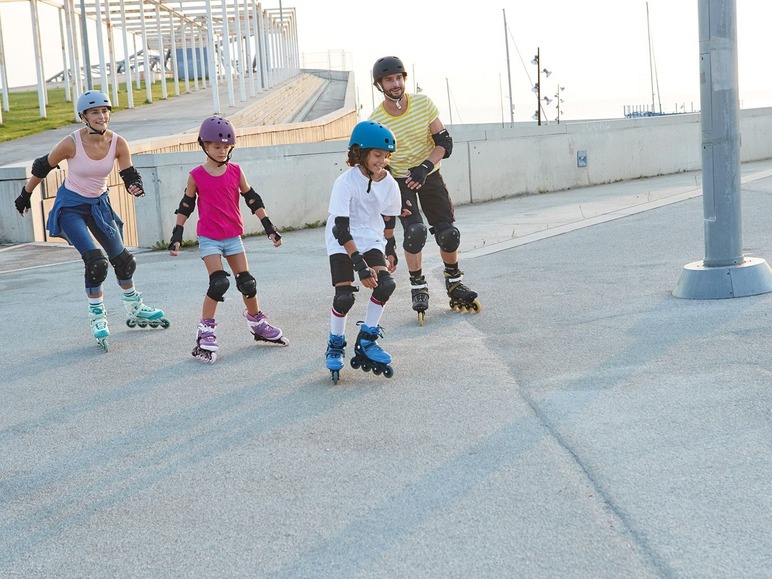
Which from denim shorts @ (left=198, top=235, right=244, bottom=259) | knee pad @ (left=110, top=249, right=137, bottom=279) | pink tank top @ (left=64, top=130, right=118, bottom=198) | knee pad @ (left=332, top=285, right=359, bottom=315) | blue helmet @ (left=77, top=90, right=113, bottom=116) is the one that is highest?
blue helmet @ (left=77, top=90, right=113, bottom=116)

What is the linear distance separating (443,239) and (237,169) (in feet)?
5.38

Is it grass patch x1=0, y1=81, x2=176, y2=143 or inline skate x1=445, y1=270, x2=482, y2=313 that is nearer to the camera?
inline skate x1=445, y1=270, x2=482, y2=313

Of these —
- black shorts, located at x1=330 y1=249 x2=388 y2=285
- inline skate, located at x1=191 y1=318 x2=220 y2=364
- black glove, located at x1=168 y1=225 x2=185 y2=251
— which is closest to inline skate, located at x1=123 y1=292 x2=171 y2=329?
black glove, located at x1=168 y1=225 x2=185 y2=251

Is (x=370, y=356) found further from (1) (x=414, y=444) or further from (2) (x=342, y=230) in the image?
(1) (x=414, y=444)

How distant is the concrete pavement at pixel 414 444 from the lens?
3449 millimetres

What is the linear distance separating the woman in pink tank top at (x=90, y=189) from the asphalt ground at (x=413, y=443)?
53cm

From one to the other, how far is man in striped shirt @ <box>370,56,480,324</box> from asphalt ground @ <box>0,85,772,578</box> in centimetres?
22

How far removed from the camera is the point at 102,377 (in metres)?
6.47

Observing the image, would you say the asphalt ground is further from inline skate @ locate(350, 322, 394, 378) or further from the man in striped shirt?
the man in striped shirt

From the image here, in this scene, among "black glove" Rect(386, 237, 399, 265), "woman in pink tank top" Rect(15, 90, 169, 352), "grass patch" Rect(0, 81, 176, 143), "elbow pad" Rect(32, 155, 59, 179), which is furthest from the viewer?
"grass patch" Rect(0, 81, 176, 143)

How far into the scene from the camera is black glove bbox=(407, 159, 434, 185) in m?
7.44

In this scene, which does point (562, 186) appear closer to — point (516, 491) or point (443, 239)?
point (443, 239)

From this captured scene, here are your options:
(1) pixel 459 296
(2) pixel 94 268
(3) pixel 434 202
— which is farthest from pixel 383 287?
(2) pixel 94 268

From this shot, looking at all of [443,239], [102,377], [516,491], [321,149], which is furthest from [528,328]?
[321,149]
